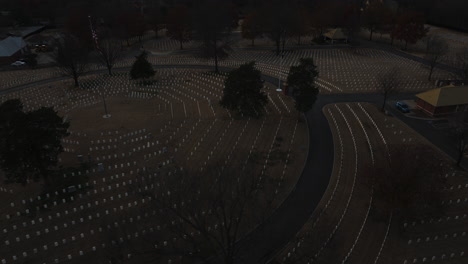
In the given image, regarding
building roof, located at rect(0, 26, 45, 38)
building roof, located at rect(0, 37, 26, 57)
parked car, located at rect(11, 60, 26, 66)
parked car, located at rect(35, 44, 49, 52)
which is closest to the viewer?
parked car, located at rect(11, 60, 26, 66)

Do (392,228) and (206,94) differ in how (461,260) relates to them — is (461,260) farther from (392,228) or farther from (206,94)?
(206,94)

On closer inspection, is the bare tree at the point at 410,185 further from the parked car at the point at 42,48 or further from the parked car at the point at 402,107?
the parked car at the point at 42,48

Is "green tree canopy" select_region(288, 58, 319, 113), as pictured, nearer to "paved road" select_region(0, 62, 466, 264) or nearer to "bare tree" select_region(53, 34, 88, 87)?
"paved road" select_region(0, 62, 466, 264)

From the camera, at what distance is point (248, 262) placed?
1800 cm

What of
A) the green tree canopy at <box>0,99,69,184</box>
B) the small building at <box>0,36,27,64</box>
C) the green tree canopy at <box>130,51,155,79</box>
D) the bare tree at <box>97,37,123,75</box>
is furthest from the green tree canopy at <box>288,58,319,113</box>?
the small building at <box>0,36,27,64</box>

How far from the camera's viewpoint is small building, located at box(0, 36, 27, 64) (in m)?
61.5

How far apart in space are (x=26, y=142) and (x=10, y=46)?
5501cm

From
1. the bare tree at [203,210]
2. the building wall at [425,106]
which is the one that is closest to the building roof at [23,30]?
the bare tree at [203,210]

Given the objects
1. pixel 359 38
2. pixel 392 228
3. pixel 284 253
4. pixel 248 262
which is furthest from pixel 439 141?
pixel 359 38

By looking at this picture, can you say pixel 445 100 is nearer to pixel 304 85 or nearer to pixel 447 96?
pixel 447 96

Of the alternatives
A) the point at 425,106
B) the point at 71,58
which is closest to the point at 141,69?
the point at 71,58

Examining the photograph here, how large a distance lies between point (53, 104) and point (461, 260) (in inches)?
1683

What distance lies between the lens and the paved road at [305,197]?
18953 mm

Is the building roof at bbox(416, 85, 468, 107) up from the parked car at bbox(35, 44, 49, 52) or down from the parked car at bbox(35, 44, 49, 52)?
down
